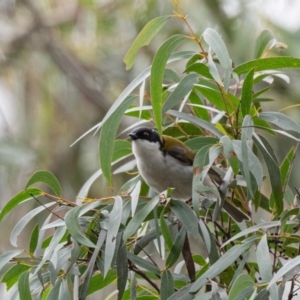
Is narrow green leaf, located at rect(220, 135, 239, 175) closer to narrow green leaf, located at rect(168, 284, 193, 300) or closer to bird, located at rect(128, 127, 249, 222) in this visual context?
narrow green leaf, located at rect(168, 284, 193, 300)

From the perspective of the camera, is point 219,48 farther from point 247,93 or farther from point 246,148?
point 246,148

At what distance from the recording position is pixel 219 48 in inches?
63.3

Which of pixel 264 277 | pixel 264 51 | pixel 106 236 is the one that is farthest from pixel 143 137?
pixel 264 277

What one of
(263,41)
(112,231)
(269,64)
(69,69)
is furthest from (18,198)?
(69,69)

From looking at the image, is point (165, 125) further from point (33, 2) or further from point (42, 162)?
point (33, 2)

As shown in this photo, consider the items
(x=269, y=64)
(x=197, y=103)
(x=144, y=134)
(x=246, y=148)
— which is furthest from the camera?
(x=144, y=134)

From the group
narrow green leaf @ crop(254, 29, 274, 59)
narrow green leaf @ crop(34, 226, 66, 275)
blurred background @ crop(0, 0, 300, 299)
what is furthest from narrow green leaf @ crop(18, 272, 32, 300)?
blurred background @ crop(0, 0, 300, 299)

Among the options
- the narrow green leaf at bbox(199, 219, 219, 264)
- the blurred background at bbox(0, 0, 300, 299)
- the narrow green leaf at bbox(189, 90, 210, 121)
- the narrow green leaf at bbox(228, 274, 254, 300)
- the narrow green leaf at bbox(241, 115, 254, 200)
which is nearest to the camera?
the narrow green leaf at bbox(228, 274, 254, 300)

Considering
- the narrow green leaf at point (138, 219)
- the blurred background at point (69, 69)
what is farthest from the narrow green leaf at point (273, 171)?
the blurred background at point (69, 69)

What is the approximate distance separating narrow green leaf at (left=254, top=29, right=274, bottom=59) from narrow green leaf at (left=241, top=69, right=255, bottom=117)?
2.19 ft

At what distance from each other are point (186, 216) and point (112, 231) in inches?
7.2

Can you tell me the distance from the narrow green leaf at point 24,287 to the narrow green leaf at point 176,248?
0.32 metres

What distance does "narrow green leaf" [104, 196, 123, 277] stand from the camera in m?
1.46

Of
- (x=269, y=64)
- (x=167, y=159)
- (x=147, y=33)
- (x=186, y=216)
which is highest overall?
(x=147, y=33)
